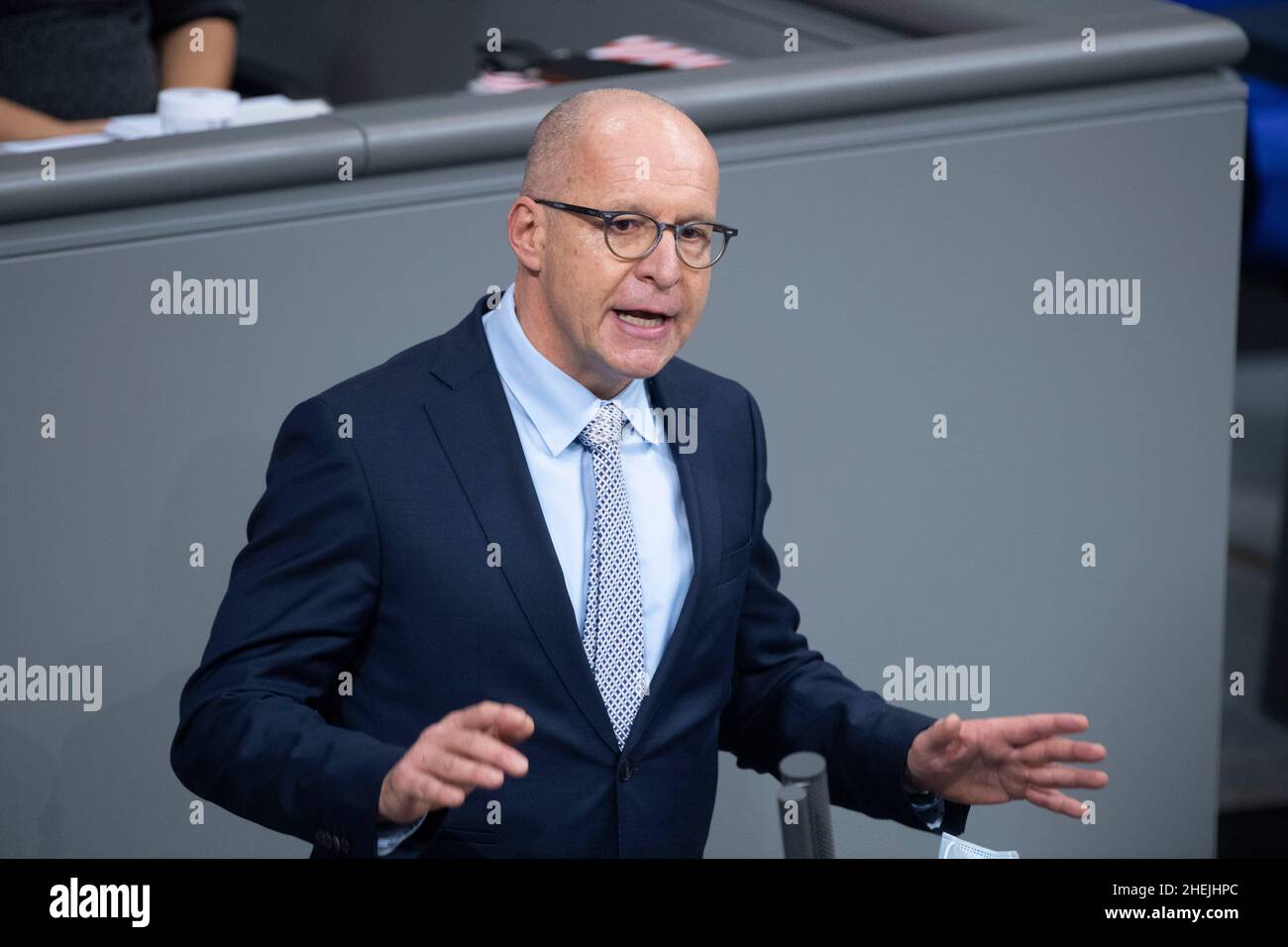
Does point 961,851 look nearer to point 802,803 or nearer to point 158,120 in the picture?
point 802,803

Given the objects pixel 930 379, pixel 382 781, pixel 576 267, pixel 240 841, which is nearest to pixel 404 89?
pixel 930 379

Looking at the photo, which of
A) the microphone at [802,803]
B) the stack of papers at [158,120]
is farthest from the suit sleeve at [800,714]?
the stack of papers at [158,120]

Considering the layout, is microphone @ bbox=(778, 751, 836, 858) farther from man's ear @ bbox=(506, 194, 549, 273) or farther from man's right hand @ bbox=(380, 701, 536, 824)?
man's ear @ bbox=(506, 194, 549, 273)

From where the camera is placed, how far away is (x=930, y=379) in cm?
252

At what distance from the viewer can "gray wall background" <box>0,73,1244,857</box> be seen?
2166 millimetres

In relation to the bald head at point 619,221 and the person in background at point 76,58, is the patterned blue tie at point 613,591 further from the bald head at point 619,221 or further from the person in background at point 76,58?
the person in background at point 76,58

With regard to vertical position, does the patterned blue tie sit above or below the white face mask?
above

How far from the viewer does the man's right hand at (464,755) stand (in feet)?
4.69

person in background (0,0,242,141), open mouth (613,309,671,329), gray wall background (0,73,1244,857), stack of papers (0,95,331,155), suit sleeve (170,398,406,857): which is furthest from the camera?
person in background (0,0,242,141)

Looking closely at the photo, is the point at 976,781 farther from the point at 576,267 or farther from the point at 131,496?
the point at 131,496

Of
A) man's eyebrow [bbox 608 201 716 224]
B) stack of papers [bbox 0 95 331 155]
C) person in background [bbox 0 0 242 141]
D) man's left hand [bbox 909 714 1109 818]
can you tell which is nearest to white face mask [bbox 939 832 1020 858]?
man's left hand [bbox 909 714 1109 818]

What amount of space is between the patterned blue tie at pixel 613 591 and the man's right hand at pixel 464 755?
1.14 feet

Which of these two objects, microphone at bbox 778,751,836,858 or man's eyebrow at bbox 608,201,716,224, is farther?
man's eyebrow at bbox 608,201,716,224

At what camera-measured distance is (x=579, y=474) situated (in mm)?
1863
